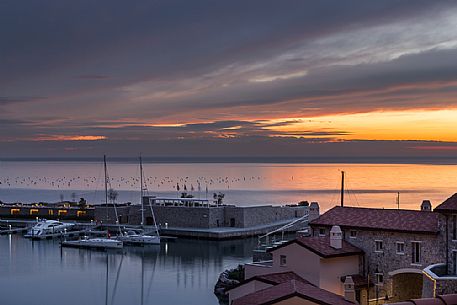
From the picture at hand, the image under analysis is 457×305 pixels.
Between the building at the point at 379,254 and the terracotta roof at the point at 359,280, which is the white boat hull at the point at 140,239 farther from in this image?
the terracotta roof at the point at 359,280

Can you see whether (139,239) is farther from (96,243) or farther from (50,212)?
(50,212)

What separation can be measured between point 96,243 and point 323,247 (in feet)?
99.3

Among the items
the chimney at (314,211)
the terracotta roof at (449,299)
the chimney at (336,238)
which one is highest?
the terracotta roof at (449,299)

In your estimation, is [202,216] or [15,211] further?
[15,211]

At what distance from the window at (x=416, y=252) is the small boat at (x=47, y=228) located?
39.2 m

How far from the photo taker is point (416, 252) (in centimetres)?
2552

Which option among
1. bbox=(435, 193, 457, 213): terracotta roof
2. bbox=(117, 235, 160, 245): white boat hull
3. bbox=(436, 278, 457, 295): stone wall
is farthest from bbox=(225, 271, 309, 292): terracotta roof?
bbox=(117, 235, 160, 245): white boat hull

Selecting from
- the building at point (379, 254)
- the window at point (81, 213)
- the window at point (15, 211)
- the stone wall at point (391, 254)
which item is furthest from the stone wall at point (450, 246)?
the window at point (15, 211)

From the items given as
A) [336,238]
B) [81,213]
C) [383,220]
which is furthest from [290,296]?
[81,213]

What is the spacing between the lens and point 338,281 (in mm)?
25281

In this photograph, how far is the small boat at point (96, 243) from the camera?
52.1 meters

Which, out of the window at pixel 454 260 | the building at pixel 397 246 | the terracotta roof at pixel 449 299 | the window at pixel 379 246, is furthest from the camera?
the window at pixel 379 246

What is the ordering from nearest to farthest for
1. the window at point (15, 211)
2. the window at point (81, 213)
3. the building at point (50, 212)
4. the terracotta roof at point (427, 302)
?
the terracotta roof at point (427, 302)
the window at point (81, 213)
the building at point (50, 212)
the window at point (15, 211)

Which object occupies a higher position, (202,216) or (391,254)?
(391,254)
